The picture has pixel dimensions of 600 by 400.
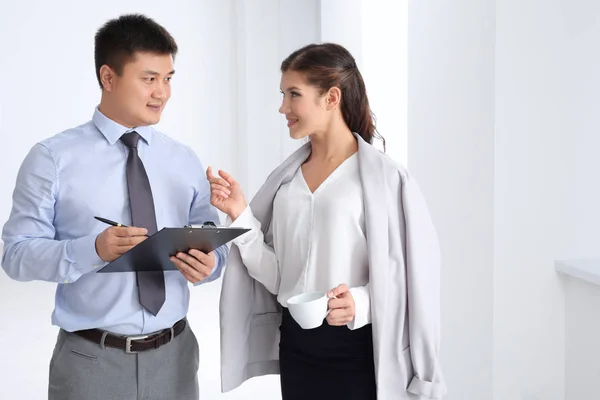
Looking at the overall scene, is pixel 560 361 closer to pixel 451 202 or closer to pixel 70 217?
pixel 451 202

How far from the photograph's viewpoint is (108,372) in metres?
1.66

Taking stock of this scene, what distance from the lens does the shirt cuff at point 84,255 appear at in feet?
5.22

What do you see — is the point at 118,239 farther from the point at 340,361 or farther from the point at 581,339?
the point at 581,339

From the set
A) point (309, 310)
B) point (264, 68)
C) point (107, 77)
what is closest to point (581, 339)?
point (309, 310)

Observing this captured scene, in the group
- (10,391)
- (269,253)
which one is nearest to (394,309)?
(269,253)

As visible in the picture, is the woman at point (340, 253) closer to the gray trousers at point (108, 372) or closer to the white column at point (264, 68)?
the gray trousers at point (108, 372)

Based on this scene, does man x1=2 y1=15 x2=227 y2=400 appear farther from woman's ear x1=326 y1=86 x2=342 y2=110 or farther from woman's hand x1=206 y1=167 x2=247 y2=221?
woman's ear x1=326 y1=86 x2=342 y2=110

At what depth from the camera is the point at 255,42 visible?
7.19 meters

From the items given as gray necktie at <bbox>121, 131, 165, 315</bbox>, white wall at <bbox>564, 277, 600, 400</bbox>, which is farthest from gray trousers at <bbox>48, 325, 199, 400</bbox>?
white wall at <bbox>564, 277, 600, 400</bbox>

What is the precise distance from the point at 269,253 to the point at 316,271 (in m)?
0.16

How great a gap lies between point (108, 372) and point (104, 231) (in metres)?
0.37

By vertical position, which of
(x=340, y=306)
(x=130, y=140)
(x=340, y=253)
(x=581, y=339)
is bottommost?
(x=581, y=339)

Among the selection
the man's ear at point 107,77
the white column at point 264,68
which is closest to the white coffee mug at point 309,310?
the man's ear at point 107,77

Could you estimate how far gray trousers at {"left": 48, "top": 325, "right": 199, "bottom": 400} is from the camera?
166cm
